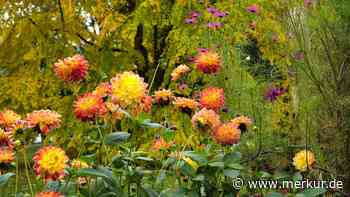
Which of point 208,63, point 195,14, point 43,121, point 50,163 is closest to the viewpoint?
point 50,163

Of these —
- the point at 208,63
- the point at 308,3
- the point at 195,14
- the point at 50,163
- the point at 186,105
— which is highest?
the point at 195,14

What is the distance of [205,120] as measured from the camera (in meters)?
1.46

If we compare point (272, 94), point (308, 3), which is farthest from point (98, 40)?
point (308, 3)

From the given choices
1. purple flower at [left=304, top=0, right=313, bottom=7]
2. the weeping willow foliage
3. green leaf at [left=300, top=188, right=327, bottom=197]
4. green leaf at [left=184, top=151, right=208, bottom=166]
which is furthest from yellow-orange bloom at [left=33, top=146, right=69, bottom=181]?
the weeping willow foliage

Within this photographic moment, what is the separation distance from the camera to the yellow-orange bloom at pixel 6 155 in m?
1.39

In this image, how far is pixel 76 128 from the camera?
4.20 meters

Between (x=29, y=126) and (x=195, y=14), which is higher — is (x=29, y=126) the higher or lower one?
the lower one

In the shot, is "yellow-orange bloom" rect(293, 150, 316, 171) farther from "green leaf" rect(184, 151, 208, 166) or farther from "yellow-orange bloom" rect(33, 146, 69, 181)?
"yellow-orange bloom" rect(33, 146, 69, 181)

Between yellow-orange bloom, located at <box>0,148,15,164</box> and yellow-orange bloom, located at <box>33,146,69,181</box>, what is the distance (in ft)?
0.41

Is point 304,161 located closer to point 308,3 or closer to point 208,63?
point 208,63

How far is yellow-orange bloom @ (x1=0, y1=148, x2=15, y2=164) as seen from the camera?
54.6 inches

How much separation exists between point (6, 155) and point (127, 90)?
336 millimetres

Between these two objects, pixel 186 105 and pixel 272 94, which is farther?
pixel 272 94

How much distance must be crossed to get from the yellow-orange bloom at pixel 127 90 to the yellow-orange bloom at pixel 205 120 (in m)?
0.15
